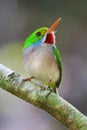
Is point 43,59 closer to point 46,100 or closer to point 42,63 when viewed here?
point 42,63

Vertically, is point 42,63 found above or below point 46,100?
above

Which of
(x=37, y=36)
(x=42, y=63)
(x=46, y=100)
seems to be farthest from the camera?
(x=37, y=36)

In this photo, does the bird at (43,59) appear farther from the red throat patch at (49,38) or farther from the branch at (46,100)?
the branch at (46,100)

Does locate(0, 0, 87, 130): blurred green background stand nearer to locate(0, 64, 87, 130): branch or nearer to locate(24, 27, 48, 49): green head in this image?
locate(24, 27, 48, 49): green head

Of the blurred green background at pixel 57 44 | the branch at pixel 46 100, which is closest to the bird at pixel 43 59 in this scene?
the branch at pixel 46 100

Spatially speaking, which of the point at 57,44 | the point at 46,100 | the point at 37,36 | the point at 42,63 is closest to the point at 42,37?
the point at 37,36

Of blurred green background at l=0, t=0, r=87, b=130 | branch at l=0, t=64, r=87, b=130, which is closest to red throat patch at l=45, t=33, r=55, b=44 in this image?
branch at l=0, t=64, r=87, b=130
